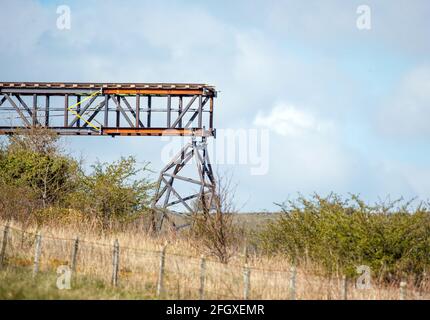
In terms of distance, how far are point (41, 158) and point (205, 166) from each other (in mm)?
7758

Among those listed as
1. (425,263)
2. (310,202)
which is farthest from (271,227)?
(425,263)

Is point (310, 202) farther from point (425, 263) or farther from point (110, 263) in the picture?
point (110, 263)

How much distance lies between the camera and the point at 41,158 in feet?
122

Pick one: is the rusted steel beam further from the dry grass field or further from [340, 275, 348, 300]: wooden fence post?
[340, 275, 348, 300]: wooden fence post

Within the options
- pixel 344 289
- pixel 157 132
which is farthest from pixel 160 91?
pixel 344 289

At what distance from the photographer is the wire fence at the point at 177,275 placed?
19656mm

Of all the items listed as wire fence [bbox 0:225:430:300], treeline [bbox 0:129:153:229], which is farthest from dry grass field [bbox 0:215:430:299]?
treeline [bbox 0:129:153:229]

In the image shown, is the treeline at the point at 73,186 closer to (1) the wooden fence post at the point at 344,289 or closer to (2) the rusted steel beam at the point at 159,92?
(2) the rusted steel beam at the point at 159,92

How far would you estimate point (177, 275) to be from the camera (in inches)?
856

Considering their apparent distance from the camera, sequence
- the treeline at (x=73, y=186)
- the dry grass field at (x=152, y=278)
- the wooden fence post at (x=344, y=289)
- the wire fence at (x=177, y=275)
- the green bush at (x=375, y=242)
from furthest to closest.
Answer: the treeline at (x=73, y=186) → the green bush at (x=375, y=242) → the wire fence at (x=177, y=275) → the dry grass field at (x=152, y=278) → the wooden fence post at (x=344, y=289)

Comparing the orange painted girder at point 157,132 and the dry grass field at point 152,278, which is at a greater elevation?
the orange painted girder at point 157,132

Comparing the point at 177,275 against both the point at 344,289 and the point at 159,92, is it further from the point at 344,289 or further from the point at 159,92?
the point at 159,92

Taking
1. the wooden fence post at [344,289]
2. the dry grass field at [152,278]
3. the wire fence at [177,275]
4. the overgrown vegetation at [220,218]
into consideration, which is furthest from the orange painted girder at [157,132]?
the wooden fence post at [344,289]
